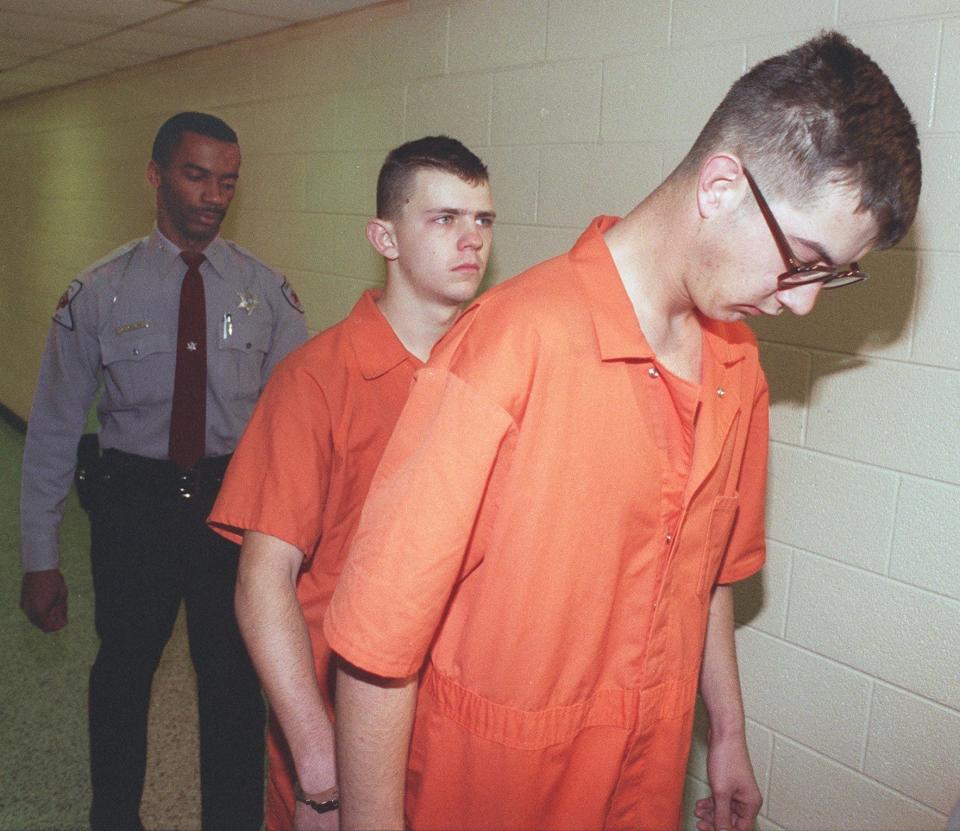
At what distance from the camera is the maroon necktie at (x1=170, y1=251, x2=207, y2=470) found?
2.29 meters

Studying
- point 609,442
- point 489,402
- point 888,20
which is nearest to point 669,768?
point 609,442

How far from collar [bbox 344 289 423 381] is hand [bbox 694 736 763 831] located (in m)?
0.87

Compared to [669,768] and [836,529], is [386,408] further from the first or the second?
[836,529]

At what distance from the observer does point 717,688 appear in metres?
1.44

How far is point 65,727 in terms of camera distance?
2775 mm

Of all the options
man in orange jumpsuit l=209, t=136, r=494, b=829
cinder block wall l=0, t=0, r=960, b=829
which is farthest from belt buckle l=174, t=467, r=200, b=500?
cinder block wall l=0, t=0, r=960, b=829

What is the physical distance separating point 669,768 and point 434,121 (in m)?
2.10

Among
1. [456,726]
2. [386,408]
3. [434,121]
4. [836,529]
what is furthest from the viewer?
[434,121]

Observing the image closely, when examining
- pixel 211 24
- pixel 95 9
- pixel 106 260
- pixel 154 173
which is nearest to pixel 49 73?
pixel 95 9

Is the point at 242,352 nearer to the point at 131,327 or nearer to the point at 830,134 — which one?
the point at 131,327

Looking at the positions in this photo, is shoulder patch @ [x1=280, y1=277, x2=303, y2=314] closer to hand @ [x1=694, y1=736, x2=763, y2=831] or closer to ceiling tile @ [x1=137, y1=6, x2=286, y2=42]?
ceiling tile @ [x1=137, y1=6, x2=286, y2=42]

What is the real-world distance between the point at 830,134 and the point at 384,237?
3.48 ft

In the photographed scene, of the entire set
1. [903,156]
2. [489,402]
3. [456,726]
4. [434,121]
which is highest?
[434,121]

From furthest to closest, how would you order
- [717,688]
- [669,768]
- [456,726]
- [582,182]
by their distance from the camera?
1. [582,182]
2. [717,688]
3. [669,768]
4. [456,726]
